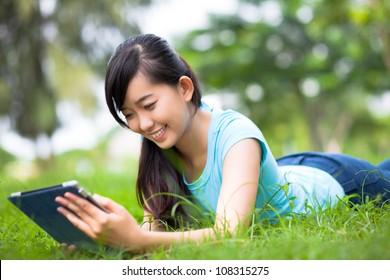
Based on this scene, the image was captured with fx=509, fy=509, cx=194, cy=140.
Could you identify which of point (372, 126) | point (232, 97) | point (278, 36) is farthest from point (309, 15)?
point (372, 126)

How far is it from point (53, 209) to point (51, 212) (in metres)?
0.04

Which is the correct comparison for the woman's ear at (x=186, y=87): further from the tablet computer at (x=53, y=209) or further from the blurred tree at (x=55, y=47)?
the blurred tree at (x=55, y=47)

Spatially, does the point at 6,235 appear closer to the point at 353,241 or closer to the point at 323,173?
the point at 353,241

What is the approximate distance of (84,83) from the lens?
12953 mm

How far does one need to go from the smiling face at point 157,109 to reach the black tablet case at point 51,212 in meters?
0.52

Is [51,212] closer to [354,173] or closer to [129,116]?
[129,116]

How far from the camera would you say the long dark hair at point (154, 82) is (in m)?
2.10

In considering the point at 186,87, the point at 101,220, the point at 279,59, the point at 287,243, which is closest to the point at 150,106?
the point at 186,87

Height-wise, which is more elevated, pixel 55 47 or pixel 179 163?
pixel 55 47

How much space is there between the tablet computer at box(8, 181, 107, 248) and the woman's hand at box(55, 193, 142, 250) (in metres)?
0.02

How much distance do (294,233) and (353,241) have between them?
253 millimetres

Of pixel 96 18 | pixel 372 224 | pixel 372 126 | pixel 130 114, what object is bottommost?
pixel 372 126

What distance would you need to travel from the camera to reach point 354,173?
2871 mm

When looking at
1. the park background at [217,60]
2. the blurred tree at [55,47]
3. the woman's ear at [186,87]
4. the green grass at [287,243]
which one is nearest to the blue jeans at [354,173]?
the green grass at [287,243]
